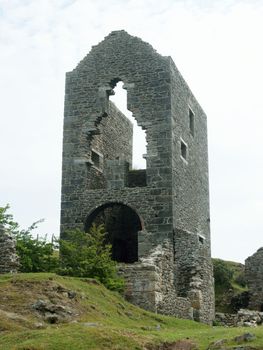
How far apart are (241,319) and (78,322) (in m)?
12.3

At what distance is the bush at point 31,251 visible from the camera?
23.9m

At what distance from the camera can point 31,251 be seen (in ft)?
80.0

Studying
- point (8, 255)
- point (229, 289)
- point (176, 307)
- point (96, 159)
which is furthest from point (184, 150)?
point (8, 255)

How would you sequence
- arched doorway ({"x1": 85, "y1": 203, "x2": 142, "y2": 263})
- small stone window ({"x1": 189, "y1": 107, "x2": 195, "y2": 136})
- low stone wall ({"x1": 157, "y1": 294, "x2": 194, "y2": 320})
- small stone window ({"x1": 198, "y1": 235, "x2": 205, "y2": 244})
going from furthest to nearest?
small stone window ({"x1": 189, "y1": 107, "x2": 195, "y2": 136}), small stone window ({"x1": 198, "y1": 235, "x2": 205, "y2": 244}), arched doorway ({"x1": 85, "y1": 203, "x2": 142, "y2": 263}), low stone wall ({"x1": 157, "y1": 294, "x2": 194, "y2": 320})

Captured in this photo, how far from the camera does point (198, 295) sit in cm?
2733

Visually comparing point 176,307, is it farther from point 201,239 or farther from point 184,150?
point 184,150

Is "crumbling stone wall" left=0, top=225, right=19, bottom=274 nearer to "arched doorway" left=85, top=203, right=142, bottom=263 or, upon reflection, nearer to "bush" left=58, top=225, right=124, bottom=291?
"bush" left=58, top=225, right=124, bottom=291

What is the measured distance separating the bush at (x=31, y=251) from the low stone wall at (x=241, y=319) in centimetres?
745

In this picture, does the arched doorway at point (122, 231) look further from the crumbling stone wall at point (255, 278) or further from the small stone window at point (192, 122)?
the crumbling stone wall at point (255, 278)

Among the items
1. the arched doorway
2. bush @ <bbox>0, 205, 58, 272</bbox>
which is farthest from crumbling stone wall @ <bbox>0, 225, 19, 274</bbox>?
the arched doorway

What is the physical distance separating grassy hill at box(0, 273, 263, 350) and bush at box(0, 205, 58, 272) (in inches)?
129

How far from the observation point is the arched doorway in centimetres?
3136

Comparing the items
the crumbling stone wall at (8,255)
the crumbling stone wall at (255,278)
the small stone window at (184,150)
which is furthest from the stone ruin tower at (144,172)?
the crumbling stone wall at (8,255)

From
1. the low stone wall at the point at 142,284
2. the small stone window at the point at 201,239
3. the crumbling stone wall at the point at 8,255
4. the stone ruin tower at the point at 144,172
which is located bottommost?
the low stone wall at the point at 142,284
